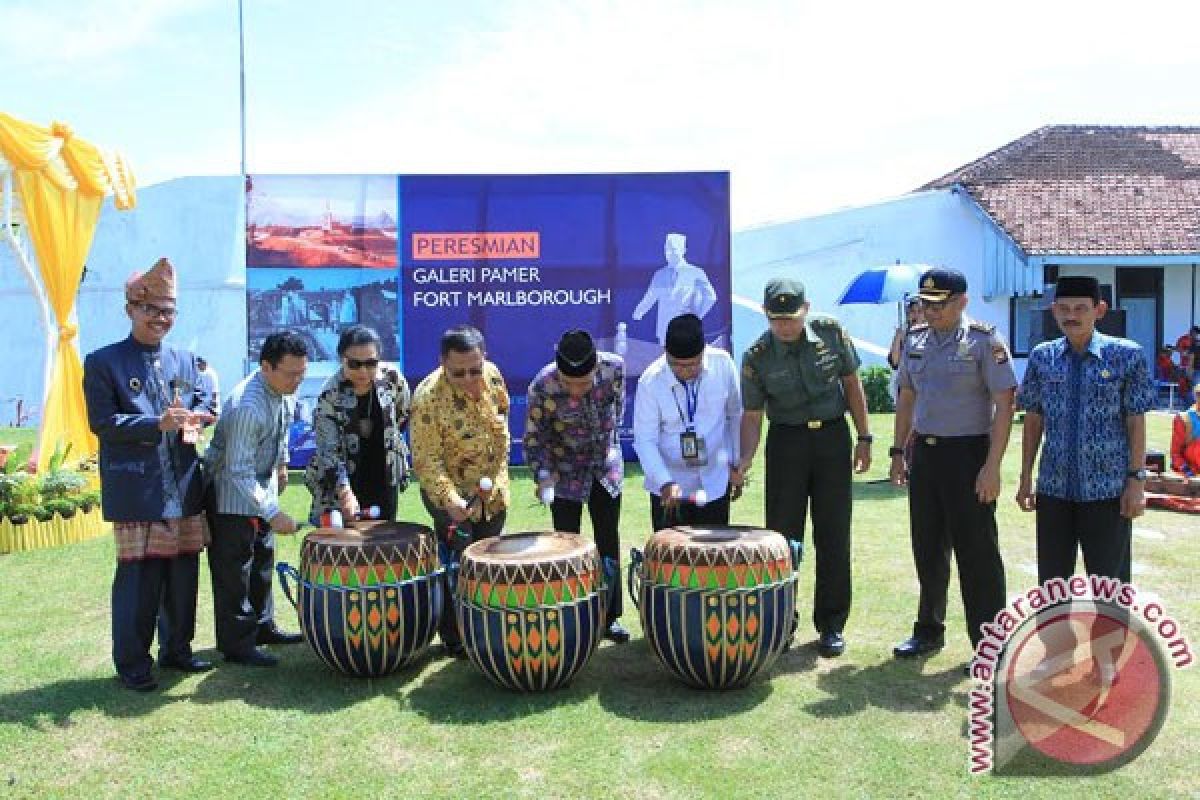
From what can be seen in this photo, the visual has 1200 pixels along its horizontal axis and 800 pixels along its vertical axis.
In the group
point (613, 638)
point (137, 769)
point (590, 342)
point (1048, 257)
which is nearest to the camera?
point (137, 769)

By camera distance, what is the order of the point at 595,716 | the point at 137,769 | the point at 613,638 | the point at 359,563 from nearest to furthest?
1. the point at 137,769
2. the point at 595,716
3. the point at 359,563
4. the point at 613,638

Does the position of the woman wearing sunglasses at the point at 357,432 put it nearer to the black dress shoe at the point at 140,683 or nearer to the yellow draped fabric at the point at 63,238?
the black dress shoe at the point at 140,683

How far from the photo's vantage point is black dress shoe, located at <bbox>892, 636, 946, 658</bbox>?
464cm

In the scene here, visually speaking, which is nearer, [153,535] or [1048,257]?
Answer: [153,535]

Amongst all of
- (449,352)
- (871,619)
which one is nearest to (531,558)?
(449,352)

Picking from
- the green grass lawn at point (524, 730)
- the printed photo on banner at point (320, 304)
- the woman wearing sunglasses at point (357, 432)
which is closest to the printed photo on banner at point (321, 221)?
the printed photo on banner at point (320, 304)

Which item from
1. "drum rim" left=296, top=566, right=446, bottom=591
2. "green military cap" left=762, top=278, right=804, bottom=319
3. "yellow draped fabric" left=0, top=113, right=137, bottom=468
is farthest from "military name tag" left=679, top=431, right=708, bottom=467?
"yellow draped fabric" left=0, top=113, right=137, bottom=468

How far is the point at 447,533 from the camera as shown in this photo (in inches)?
192

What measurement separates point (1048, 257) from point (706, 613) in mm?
16927

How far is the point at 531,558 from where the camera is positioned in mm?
4090

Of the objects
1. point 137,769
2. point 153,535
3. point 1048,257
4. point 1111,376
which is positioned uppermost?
point 1048,257

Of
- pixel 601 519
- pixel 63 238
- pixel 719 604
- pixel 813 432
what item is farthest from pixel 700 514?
pixel 63 238

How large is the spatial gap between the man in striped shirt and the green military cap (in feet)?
7.02

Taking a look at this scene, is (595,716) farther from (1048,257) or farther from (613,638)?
(1048,257)
